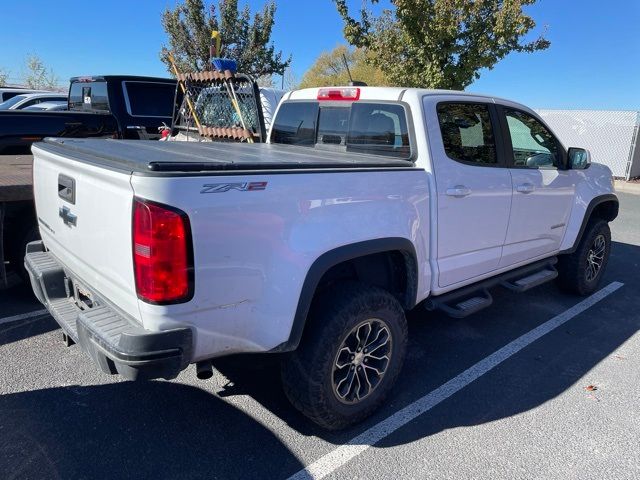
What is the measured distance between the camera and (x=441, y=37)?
1277cm

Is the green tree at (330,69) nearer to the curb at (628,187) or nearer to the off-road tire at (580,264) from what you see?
the curb at (628,187)

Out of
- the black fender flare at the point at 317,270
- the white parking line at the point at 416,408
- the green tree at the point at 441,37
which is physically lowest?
the white parking line at the point at 416,408

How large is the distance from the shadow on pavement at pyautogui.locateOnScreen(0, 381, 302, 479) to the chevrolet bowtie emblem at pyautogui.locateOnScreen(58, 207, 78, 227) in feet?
Answer: 3.75

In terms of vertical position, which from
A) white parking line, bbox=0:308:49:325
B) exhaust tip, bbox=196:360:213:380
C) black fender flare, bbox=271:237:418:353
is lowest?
white parking line, bbox=0:308:49:325

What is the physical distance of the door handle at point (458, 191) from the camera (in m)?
3.33

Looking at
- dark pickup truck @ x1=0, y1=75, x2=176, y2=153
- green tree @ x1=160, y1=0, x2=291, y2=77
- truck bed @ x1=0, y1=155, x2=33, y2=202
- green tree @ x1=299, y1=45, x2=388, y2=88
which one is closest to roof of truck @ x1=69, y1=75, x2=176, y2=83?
dark pickup truck @ x1=0, y1=75, x2=176, y2=153

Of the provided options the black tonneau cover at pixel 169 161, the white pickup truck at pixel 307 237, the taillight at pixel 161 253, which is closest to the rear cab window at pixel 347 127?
the white pickup truck at pixel 307 237

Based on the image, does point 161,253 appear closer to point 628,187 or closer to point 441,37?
point 441,37

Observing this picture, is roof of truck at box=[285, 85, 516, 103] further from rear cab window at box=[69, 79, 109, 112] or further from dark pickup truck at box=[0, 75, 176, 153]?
rear cab window at box=[69, 79, 109, 112]

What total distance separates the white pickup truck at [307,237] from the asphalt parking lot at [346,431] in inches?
11.7

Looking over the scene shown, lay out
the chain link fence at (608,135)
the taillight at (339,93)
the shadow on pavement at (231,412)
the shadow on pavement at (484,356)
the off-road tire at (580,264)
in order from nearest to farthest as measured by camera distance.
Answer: the shadow on pavement at (231,412)
the shadow on pavement at (484,356)
the taillight at (339,93)
the off-road tire at (580,264)
the chain link fence at (608,135)

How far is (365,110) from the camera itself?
371cm

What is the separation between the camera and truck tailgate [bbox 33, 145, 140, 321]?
2211 mm

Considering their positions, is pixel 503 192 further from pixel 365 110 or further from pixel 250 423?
pixel 250 423
